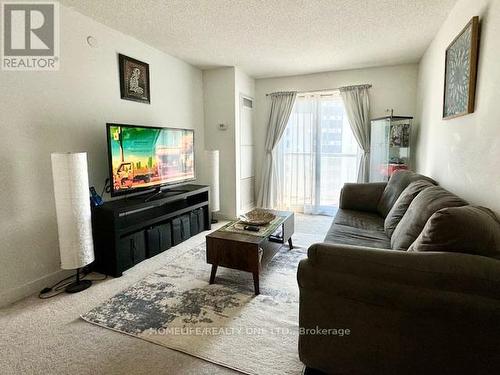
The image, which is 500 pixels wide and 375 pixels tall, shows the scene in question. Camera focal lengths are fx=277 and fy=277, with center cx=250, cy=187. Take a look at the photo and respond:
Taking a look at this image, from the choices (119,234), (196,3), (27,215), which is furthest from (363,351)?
(196,3)

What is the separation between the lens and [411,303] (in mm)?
1158

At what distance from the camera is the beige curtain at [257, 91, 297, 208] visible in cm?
485

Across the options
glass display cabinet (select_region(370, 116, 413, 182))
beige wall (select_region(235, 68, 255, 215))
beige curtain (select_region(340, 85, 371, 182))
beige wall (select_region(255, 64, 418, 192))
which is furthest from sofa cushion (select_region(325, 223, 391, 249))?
beige wall (select_region(255, 64, 418, 192))

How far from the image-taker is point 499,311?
41.8 inches

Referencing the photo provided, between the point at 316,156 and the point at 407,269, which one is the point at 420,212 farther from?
the point at 316,156

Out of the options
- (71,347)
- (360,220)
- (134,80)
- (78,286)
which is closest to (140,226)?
(78,286)

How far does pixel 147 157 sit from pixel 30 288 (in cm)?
158

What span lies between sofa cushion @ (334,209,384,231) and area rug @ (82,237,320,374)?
28.9 inches

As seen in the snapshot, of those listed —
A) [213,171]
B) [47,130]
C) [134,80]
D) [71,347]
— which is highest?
[134,80]

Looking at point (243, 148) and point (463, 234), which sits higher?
point (243, 148)

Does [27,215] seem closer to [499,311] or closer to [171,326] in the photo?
[171,326]

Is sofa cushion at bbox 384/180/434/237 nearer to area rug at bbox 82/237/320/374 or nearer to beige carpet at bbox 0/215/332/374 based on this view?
area rug at bbox 82/237/320/374

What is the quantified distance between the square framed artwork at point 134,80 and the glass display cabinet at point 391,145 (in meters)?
3.18

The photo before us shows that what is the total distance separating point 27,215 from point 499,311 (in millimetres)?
3051
